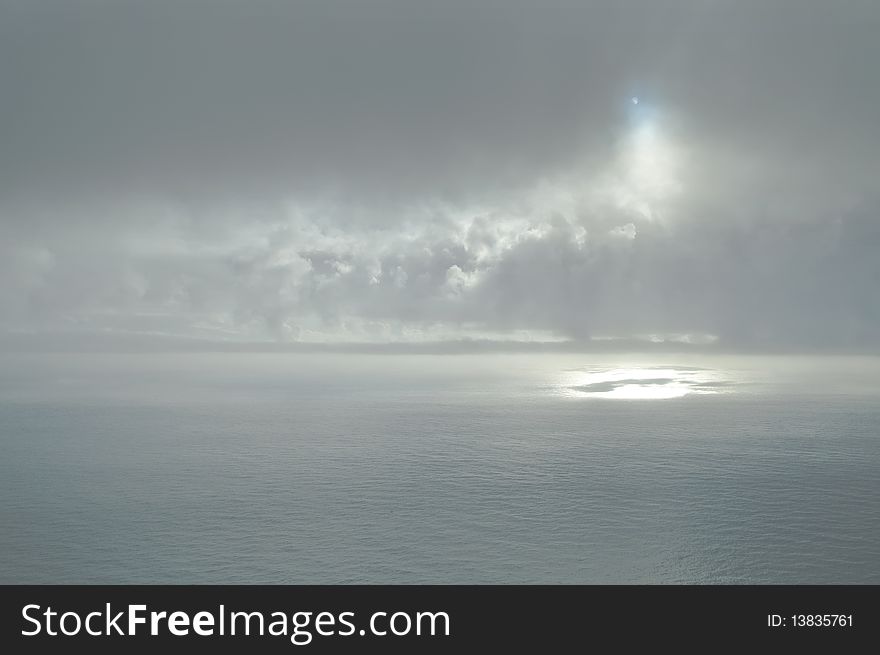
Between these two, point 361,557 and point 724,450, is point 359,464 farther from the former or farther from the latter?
point 724,450

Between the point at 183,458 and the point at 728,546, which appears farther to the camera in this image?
the point at 183,458

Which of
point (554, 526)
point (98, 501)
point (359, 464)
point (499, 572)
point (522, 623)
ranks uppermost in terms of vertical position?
point (359, 464)

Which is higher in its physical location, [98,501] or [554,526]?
[98,501]

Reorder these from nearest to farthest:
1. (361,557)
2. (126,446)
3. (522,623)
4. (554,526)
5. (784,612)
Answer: (784,612)
(522,623)
(361,557)
(554,526)
(126,446)

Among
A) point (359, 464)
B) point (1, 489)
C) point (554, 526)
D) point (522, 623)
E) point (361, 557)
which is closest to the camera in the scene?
point (522, 623)

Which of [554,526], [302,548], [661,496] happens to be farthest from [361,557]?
[661,496]

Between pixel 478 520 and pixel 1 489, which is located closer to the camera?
pixel 478 520

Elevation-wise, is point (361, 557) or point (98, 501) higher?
point (98, 501)

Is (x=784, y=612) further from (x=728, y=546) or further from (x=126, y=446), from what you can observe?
(x=126, y=446)

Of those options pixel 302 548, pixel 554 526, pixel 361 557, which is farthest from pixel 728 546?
pixel 302 548
